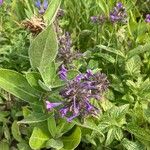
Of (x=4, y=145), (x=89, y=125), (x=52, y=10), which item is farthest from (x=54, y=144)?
(x=52, y=10)

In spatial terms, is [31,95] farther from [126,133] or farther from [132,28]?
[132,28]

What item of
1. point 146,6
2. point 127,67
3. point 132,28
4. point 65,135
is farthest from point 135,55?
point 146,6

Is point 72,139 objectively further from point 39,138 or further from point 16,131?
point 16,131

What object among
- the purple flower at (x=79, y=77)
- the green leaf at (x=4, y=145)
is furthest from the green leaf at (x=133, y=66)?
the green leaf at (x=4, y=145)

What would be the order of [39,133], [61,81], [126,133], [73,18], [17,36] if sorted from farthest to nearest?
[73,18] → [17,36] → [126,133] → [39,133] → [61,81]

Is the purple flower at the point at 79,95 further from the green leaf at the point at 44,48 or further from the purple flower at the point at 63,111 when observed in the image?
the green leaf at the point at 44,48

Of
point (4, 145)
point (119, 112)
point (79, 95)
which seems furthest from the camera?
point (4, 145)
